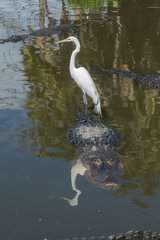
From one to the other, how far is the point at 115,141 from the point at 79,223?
2.21m

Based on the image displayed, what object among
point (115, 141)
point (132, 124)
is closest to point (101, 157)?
point (115, 141)

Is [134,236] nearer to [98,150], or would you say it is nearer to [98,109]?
[98,150]

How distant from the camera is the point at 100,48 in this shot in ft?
39.9

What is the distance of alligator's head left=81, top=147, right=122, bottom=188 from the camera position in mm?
5027

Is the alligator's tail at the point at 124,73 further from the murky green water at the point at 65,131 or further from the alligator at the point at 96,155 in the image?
the alligator at the point at 96,155

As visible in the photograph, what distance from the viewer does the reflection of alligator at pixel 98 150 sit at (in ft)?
16.8

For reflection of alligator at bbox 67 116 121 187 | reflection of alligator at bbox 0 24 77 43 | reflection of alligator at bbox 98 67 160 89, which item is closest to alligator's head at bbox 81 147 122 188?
reflection of alligator at bbox 67 116 121 187

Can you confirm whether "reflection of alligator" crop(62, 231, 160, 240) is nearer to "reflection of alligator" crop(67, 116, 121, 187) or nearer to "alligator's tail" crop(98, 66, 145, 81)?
"reflection of alligator" crop(67, 116, 121, 187)

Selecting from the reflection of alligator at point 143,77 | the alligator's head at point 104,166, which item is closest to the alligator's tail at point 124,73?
the reflection of alligator at point 143,77

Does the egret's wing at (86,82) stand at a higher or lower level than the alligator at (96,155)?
higher

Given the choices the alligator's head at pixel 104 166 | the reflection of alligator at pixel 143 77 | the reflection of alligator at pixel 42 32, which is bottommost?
the alligator's head at pixel 104 166

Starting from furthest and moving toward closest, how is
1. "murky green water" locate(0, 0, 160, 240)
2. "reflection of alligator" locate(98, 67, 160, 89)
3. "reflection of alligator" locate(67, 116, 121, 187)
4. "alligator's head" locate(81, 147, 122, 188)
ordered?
"reflection of alligator" locate(98, 67, 160, 89), "reflection of alligator" locate(67, 116, 121, 187), "alligator's head" locate(81, 147, 122, 188), "murky green water" locate(0, 0, 160, 240)

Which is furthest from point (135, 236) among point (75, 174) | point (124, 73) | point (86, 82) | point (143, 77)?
point (124, 73)

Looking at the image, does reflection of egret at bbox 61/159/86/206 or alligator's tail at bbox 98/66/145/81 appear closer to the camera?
reflection of egret at bbox 61/159/86/206
